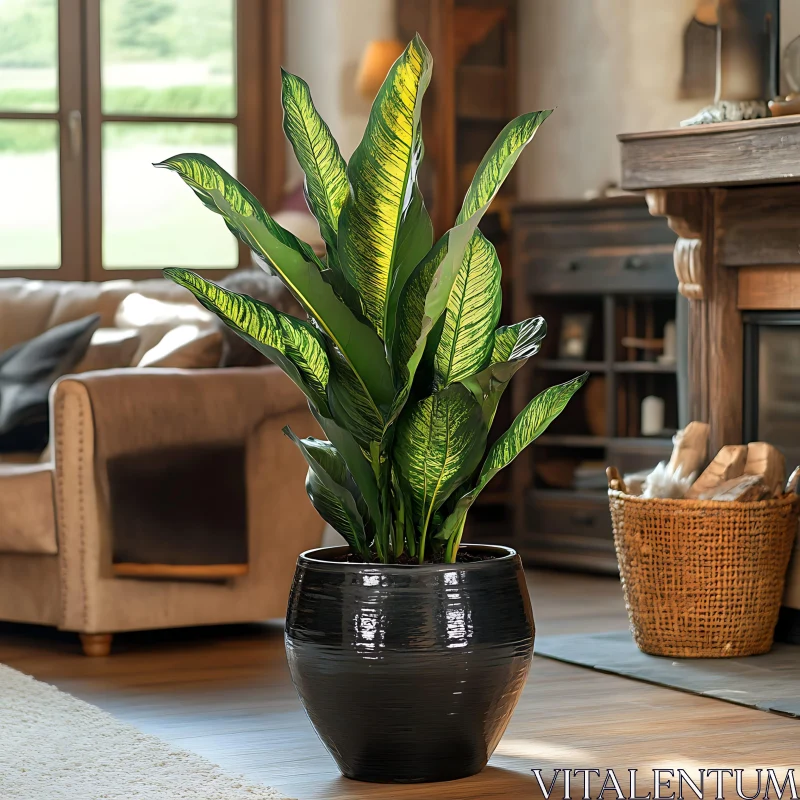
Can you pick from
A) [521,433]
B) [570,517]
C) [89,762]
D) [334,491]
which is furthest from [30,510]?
[570,517]

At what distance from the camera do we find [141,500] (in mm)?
3559

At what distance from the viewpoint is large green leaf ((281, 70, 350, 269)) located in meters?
2.27

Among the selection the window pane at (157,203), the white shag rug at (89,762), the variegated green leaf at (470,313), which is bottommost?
the white shag rug at (89,762)

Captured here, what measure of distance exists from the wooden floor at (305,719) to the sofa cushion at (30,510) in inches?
10.2

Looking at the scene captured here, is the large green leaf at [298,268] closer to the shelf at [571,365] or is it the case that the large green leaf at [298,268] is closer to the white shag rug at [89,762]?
the white shag rug at [89,762]

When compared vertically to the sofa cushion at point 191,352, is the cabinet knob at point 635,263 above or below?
above

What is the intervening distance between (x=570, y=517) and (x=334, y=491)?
264cm

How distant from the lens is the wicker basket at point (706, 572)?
3.44 m

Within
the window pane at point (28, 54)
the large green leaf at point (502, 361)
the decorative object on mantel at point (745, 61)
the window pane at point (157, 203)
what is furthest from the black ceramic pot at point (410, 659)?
the window pane at point (28, 54)

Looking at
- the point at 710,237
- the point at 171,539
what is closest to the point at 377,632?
the point at 171,539

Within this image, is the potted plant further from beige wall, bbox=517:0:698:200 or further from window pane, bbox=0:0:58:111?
window pane, bbox=0:0:58:111

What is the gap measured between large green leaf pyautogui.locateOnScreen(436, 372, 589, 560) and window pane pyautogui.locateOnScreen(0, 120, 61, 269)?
10.6 ft

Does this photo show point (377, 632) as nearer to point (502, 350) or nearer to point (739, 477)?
point (502, 350)

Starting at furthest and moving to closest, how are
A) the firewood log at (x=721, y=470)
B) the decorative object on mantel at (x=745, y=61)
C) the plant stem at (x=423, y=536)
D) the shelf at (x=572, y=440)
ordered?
the shelf at (x=572, y=440), the decorative object on mantel at (x=745, y=61), the firewood log at (x=721, y=470), the plant stem at (x=423, y=536)
